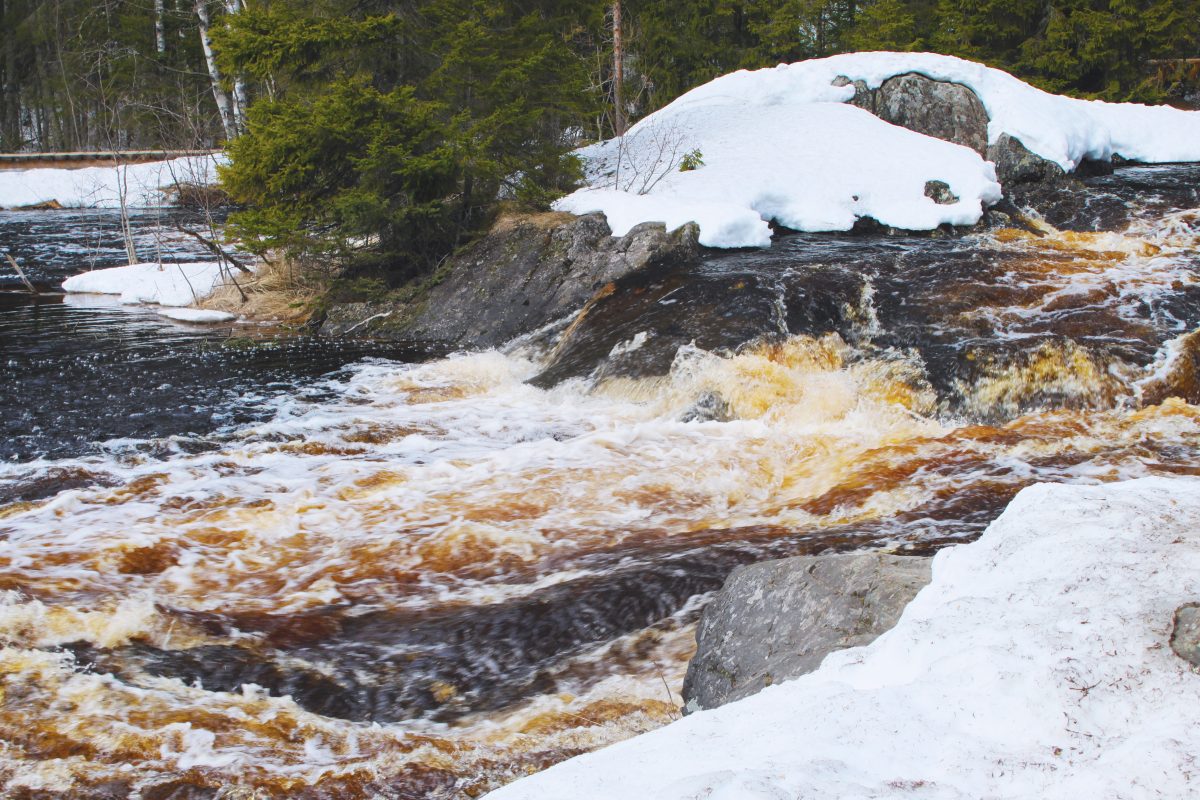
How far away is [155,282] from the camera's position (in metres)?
14.4

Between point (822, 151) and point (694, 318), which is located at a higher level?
point (822, 151)

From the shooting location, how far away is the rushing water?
356 cm

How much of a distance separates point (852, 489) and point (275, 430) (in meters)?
4.91

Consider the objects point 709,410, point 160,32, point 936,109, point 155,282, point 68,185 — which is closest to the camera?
point 709,410

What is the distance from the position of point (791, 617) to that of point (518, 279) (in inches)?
336

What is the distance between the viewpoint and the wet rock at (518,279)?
35.7 feet

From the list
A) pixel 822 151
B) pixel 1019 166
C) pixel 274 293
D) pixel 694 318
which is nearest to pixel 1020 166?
pixel 1019 166

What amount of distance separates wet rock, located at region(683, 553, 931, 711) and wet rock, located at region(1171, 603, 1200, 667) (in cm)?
91

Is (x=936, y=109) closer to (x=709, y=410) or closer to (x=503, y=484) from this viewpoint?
(x=709, y=410)

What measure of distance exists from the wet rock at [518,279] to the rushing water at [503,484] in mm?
600

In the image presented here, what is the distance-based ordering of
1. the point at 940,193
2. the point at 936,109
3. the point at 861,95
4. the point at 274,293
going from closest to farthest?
1. the point at 940,193
2. the point at 274,293
3. the point at 936,109
4. the point at 861,95

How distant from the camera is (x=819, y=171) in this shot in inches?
522

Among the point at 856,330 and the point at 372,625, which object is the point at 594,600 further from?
the point at 856,330

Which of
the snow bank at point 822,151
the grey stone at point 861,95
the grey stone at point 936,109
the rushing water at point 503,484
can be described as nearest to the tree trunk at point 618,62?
the snow bank at point 822,151
